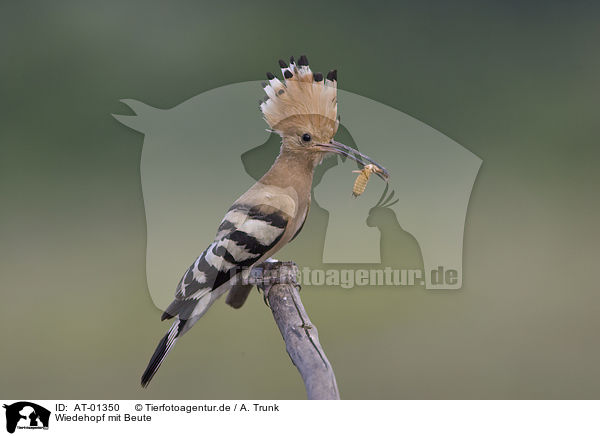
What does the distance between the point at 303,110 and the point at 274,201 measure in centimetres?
23

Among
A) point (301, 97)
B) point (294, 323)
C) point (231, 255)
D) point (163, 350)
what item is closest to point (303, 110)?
point (301, 97)

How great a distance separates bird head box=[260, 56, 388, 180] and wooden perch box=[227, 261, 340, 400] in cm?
31

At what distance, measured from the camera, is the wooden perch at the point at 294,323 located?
1.16 metres

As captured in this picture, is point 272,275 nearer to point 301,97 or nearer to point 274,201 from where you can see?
point 274,201

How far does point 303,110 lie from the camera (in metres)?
1.41

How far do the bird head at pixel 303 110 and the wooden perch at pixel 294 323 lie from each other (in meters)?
0.31

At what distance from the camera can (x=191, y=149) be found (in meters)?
1.72

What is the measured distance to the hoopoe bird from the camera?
1.37m

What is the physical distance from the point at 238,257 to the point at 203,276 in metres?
0.09

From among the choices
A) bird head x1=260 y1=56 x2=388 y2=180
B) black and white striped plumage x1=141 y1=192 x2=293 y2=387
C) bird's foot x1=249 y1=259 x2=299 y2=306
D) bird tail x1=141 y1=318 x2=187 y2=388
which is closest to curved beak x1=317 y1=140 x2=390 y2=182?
bird head x1=260 y1=56 x2=388 y2=180

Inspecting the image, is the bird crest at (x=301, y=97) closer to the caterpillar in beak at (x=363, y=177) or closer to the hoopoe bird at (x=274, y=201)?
the hoopoe bird at (x=274, y=201)

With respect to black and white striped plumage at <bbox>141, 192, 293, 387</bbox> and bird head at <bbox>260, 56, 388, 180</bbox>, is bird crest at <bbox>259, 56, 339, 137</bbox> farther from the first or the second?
black and white striped plumage at <bbox>141, 192, 293, 387</bbox>

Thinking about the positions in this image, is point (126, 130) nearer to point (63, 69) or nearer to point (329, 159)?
point (63, 69)
